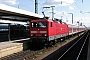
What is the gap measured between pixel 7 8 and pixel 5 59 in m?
7.00

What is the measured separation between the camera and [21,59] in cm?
1386

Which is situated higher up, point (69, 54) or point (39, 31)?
point (39, 31)

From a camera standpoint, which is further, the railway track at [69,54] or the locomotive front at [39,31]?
the locomotive front at [39,31]

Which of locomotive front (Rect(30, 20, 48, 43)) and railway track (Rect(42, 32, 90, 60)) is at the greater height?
locomotive front (Rect(30, 20, 48, 43))

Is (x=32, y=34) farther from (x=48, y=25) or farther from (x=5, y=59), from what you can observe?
(x=5, y=59)

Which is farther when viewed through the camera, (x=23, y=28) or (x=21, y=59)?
(x=23, y=28)

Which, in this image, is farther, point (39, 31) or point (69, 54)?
point (39, 31)

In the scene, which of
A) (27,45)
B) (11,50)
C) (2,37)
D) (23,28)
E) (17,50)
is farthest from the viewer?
(23,28)

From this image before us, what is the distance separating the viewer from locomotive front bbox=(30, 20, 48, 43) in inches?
788

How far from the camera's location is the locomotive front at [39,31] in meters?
20.0

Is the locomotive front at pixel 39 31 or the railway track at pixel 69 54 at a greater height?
the locomotive front at pixel 39 31

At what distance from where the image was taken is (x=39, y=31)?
2017cm

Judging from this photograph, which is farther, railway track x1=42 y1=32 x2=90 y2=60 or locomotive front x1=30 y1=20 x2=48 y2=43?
locomotive front x1=30 y1=20 x2=48 y2=43

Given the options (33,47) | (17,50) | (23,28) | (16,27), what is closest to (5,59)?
(17,50)
